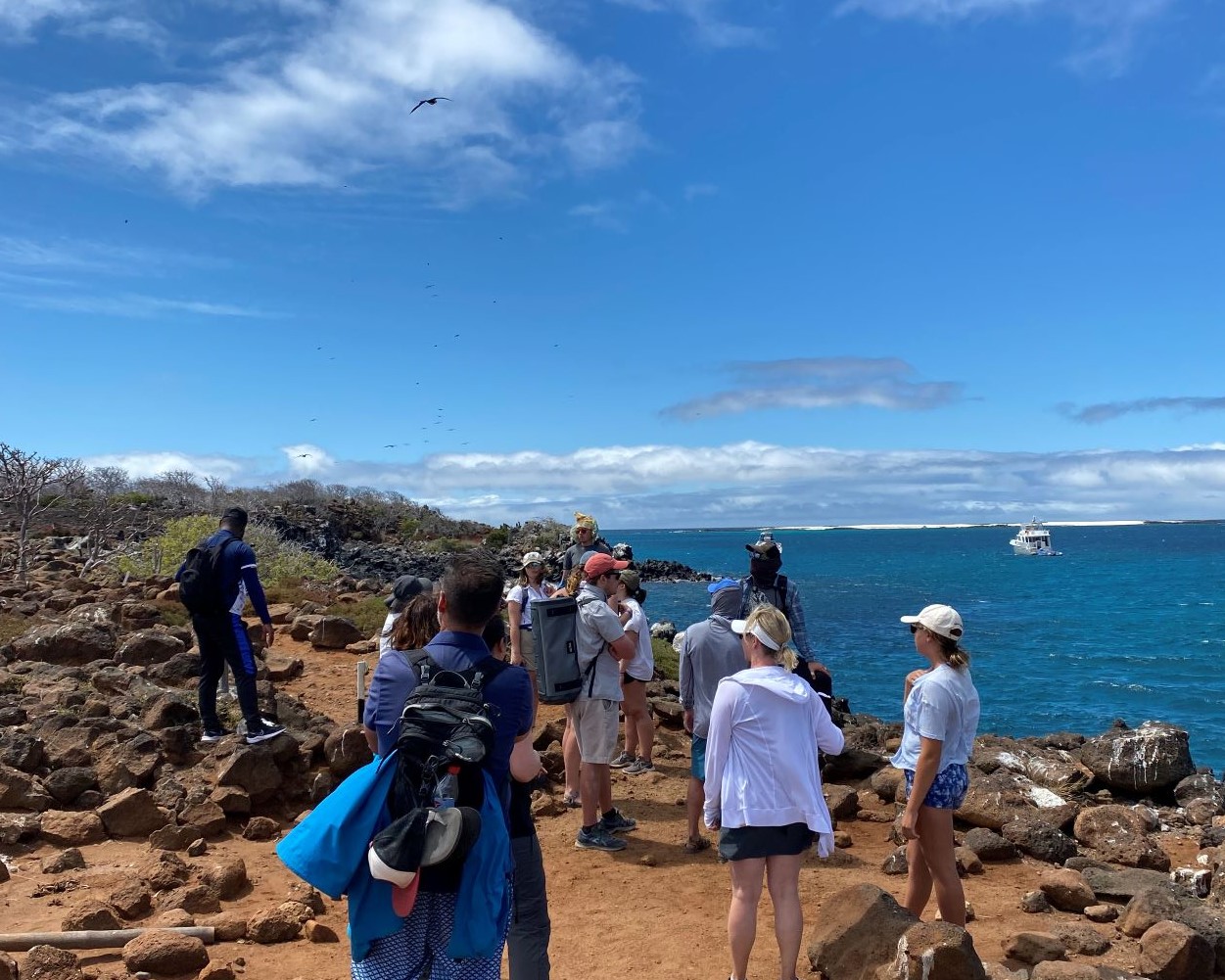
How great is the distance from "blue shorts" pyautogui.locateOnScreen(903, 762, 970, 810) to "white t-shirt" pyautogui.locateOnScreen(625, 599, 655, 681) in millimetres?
3628

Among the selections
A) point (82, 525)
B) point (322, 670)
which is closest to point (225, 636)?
point (322, 670)

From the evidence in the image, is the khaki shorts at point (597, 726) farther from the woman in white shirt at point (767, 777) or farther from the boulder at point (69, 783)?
the boulder at point (69, 783)

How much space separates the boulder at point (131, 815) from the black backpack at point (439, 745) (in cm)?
528

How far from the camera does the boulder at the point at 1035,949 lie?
5.53 metres

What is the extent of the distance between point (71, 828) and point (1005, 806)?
25.5 feet

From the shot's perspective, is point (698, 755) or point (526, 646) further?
point (526, 646)

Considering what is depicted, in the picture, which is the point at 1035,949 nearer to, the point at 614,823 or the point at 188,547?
the point at 614,823

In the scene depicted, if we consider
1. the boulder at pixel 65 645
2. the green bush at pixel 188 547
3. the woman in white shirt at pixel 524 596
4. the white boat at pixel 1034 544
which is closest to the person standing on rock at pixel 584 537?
the woman in white shirt at pixel 524 596

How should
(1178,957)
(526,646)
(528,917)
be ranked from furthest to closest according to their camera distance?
1. (526,646)
2. (1178,957)
3. (528,917)

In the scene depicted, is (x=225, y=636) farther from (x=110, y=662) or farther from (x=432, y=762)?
(x=432, y=762)

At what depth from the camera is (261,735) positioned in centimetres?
834

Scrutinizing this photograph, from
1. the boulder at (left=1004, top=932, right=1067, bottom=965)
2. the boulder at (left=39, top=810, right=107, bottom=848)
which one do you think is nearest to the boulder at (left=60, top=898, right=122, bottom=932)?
the boulder at (left=39, top=810, right=107, bottom=848)

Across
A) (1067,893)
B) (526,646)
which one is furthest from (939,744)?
(526,646)

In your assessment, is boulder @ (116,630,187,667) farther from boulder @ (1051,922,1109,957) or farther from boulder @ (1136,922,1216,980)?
boulder @ (1136,922,1216,980)
